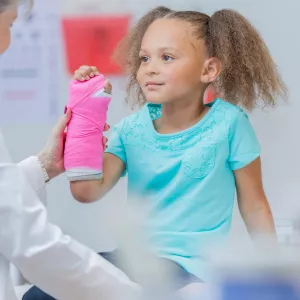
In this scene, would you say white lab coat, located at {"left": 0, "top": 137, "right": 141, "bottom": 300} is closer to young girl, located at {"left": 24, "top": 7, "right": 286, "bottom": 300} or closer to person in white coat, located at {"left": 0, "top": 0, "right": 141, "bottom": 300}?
person in white coat, located at {"left": 0, "top": 0, "right": 141, "bottom": 300}

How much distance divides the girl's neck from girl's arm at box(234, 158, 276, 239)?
11 cm

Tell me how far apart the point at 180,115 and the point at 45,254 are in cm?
42

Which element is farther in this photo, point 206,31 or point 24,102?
point 24,102

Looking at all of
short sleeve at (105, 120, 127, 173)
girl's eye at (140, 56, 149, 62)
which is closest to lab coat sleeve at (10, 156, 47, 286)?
short sleeve at (105, 120, 127, 173)

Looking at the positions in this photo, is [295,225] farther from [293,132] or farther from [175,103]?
[293,132]

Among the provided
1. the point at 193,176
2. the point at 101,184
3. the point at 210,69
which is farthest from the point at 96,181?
the point at 210,69

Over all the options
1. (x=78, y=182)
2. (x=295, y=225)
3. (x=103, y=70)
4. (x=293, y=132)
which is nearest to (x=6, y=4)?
(x=78, y=182)

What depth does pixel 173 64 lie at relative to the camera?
995mm

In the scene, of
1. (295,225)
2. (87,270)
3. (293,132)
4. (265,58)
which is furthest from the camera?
(293,132)

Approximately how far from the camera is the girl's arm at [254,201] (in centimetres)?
99

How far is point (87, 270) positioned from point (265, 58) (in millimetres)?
537

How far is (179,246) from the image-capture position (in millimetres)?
957

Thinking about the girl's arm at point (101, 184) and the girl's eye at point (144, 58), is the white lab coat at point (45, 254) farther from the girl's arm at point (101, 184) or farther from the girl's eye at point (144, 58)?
the girl's eye at point (144, 58)

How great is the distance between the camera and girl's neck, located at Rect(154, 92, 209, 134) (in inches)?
40.0
